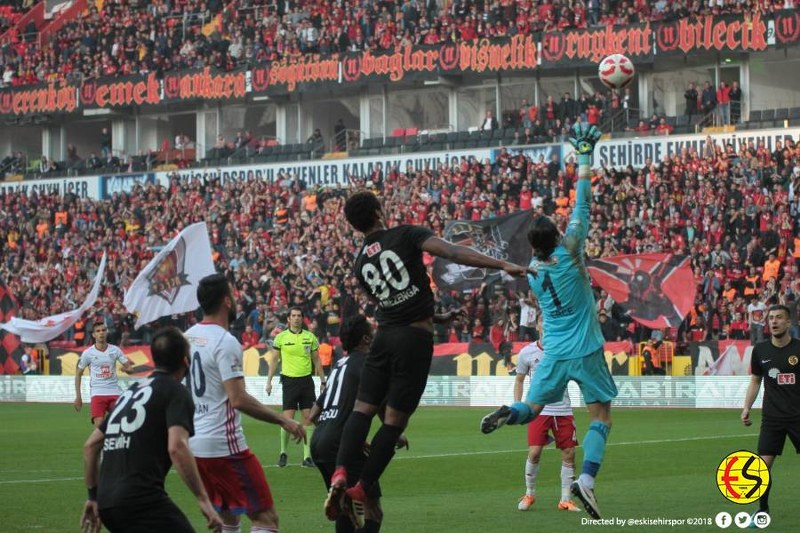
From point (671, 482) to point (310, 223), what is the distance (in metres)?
27.8

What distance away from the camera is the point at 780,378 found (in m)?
13.0

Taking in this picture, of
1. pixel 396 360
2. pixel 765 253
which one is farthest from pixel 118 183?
pixel 396 360

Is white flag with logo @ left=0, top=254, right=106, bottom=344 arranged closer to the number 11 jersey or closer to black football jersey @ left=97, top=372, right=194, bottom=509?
the number 11 jersey

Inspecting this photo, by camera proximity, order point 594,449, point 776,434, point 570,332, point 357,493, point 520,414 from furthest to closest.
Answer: point 776,434 → point 570,332 → point 594,449 → point 520,414 → point 357,493

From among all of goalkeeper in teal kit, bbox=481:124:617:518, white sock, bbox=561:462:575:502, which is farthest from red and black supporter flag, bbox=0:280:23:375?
goalkeeper in teal kit, bbox=481:124:617:518

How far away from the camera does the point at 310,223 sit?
141 feet

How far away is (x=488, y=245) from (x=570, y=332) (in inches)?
863

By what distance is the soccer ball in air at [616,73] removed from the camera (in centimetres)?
1471

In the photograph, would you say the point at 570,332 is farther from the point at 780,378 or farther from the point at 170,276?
the point at 170,276

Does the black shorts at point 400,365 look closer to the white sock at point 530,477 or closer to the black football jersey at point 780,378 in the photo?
the black football jersey at point 780,378

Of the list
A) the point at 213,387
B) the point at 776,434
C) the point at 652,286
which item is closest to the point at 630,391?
the point at 652,286

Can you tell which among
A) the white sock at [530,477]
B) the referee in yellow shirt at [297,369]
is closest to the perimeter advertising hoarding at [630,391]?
the referee in yellow shirt at [297,369]

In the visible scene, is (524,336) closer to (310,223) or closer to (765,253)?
(765,253)

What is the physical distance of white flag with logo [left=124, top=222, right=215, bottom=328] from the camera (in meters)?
31.7
